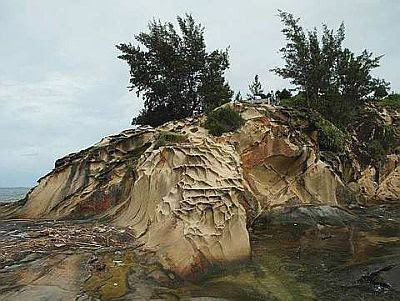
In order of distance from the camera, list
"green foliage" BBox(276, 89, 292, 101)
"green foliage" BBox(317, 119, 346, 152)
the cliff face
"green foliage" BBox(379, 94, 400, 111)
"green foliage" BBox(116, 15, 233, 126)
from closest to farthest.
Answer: the cliff face → "green foliage" BBox(317, 119, 346, 152) → "green foliage" BBox(116, 15, 233, 126) → "green foliage" BBox(276, 89, 292, 101) → "green foliage" BBox(379, 94, 400, 111)

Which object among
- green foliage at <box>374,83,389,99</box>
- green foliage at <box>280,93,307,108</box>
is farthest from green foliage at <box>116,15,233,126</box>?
green foliage at <box>374,83,389,99</box>

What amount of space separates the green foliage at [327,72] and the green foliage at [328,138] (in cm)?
406

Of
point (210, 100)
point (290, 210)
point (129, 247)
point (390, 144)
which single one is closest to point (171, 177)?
point (129, 247)

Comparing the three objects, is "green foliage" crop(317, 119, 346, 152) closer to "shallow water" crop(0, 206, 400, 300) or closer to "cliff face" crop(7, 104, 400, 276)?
"cliff face" crop(7, 104, 400, 276)

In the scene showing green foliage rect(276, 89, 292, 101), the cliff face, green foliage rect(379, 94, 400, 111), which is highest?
green foliage rect(276, 89, 292, 101)

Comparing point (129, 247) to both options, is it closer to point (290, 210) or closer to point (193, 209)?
point (193, 209)

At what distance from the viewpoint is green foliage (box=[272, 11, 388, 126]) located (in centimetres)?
2575

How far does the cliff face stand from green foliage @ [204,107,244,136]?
1.02 ft

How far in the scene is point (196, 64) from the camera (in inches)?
1006

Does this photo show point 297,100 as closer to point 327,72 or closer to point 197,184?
point 327,72

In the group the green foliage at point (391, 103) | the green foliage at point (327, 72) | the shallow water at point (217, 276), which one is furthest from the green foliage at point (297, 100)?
the shallow water at point (217, 276)

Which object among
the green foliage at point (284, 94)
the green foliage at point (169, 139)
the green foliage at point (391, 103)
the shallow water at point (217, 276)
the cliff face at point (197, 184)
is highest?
the green foliage at point (284, 94)

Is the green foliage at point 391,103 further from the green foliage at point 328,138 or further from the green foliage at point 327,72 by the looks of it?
the green foliage at point 328,138

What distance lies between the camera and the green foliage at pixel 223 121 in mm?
16703
